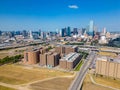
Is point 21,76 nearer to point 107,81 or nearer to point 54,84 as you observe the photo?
point 54,84

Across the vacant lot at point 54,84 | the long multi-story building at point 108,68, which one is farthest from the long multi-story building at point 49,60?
the long multi-story building at point 108,68

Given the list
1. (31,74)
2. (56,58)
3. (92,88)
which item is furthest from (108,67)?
(31,74)

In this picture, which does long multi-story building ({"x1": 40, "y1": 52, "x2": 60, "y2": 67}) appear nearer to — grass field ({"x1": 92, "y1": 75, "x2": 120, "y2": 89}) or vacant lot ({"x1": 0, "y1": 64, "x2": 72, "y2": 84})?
vacant lot ({"x1": 0, "y1": 64, "x2": 72, "y2": 84})

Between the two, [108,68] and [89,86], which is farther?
[108,68]

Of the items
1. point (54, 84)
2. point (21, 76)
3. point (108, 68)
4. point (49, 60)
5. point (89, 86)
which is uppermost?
point (49, 60)

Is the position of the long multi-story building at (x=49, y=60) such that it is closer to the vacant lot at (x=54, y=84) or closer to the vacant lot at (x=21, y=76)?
the vacant lot at (x=21, y=76)

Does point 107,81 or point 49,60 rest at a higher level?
point 49,60

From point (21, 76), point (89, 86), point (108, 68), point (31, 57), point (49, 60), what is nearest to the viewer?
point (89, 86)

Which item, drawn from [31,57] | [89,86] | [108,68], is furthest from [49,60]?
[108,68]
